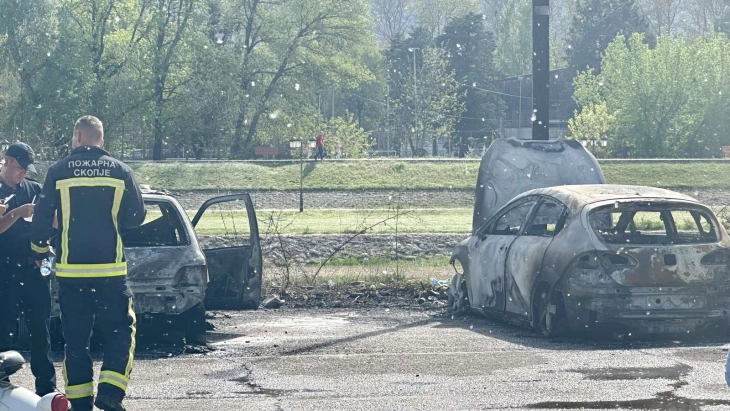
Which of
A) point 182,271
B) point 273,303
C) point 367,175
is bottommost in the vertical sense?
point 273,303

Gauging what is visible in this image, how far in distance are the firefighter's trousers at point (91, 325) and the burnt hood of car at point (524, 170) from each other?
8.95 meters

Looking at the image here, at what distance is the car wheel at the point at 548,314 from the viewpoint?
11180mm

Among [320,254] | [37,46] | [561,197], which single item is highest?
[37,46]

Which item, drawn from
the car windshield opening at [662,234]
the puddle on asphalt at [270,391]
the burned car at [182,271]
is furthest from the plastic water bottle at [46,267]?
the car windshield opening at [662,234]

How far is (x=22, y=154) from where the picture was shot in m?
8.67

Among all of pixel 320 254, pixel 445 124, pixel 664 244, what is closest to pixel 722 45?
pixel 445 124

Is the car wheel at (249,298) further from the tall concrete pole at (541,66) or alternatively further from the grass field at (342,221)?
the grass field at (342,221)

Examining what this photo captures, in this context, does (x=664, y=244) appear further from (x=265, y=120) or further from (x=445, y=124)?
(x=445, y=124)

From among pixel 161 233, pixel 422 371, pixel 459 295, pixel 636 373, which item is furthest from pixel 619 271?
pixel 161 233

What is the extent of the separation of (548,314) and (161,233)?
383cm

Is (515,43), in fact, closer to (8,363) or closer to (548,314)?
(548,314)

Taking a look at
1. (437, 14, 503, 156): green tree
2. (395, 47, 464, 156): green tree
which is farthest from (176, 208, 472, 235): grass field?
(437, 14, 503, 156): green tree

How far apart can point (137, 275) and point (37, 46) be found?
180 ft

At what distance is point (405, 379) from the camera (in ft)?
29.9
